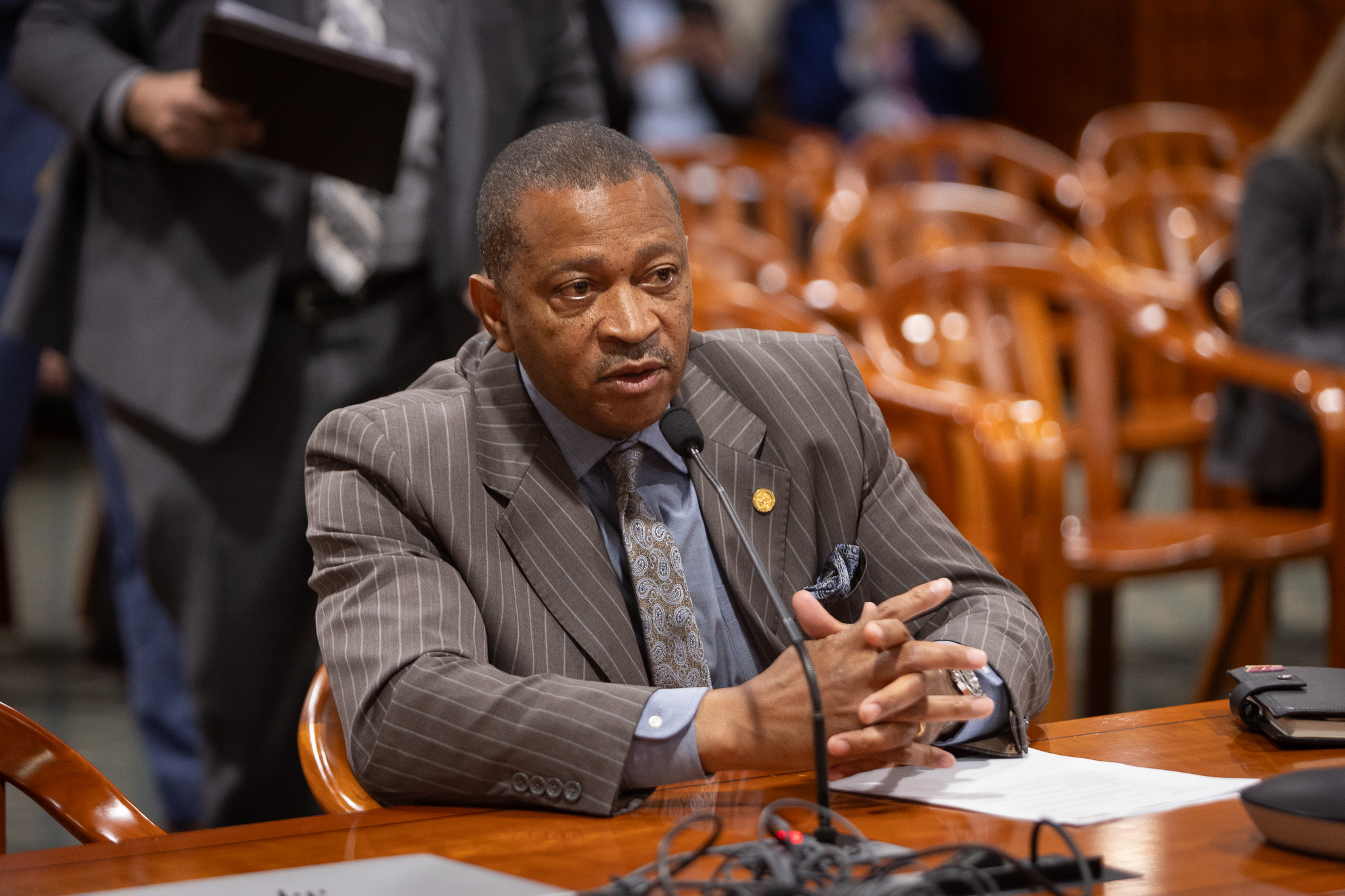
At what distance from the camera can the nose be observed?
55.9 inches

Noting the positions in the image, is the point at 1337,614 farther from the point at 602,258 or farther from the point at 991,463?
the point at 602,258

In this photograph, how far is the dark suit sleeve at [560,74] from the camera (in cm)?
251

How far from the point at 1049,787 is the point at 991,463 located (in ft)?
4.83

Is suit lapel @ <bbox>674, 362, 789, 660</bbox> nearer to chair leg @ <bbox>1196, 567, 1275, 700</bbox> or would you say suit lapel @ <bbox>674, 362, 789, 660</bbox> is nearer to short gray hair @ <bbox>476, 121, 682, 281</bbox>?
short gray hair @ <bbox>476, 121, 682, 281</bbox>

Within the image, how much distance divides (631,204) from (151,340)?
1.16 m

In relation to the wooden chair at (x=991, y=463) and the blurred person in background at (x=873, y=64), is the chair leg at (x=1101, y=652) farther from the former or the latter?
the blurred person in background at (x=873, y=64)

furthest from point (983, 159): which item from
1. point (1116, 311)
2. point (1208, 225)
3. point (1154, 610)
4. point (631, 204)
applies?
point (631, 204)

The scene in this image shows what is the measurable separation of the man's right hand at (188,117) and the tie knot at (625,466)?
960mm

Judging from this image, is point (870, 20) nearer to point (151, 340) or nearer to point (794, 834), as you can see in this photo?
point (151, 340)

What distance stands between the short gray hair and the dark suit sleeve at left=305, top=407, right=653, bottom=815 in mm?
208

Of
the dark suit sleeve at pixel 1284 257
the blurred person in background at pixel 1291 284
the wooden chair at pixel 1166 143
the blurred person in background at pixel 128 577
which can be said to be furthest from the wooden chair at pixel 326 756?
the wooden chair at pixel 1166 143

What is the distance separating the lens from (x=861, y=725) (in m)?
1.24

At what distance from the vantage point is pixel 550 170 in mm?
1435

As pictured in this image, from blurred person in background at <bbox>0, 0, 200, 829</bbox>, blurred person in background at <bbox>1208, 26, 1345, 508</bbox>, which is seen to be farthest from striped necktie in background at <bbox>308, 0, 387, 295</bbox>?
blurred person in background at <bbox>1208, 26, 1345, 508</bbox>
